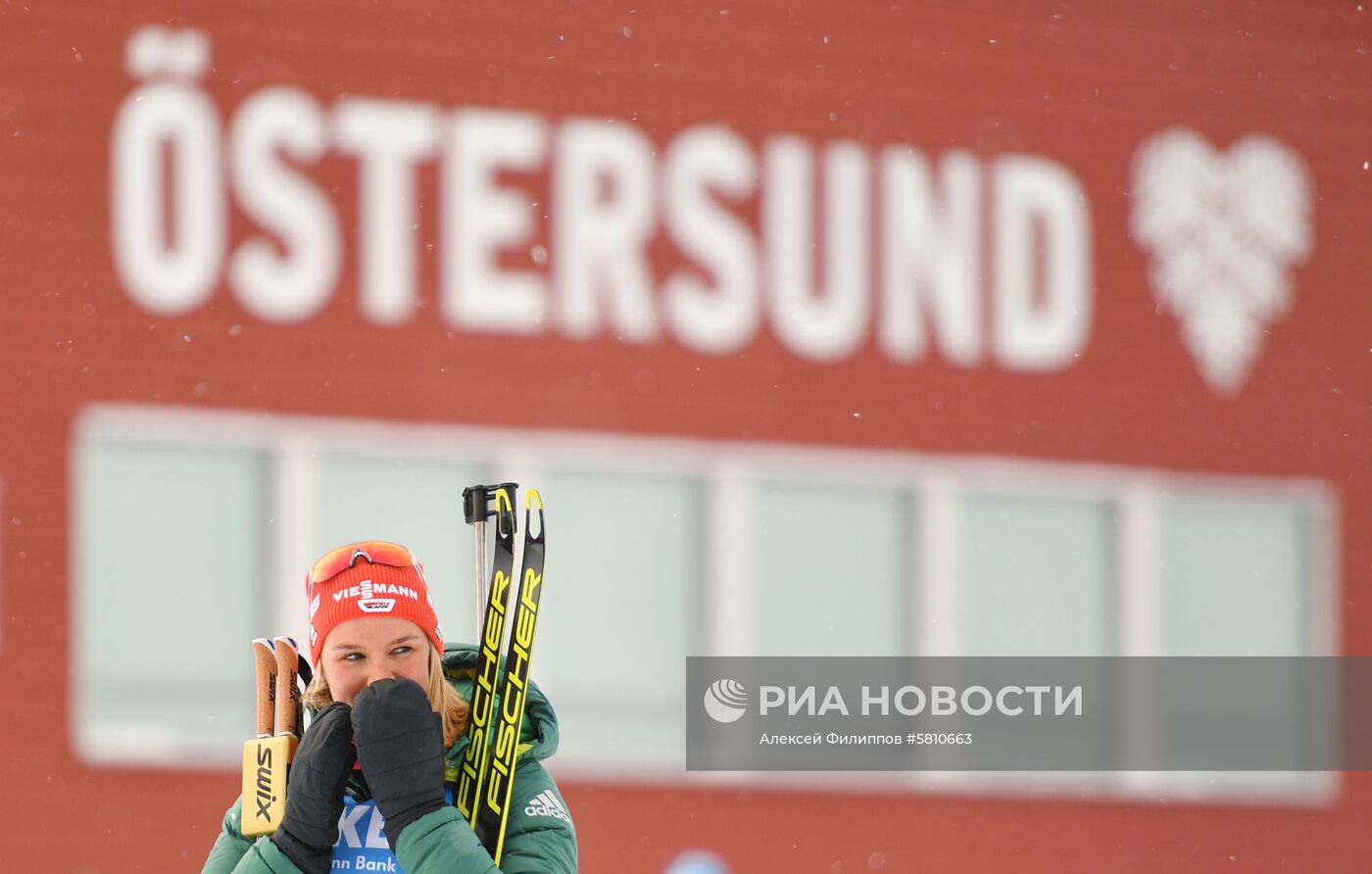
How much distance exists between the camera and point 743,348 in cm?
1186

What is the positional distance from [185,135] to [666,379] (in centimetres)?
277

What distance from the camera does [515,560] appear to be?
4.07 meters

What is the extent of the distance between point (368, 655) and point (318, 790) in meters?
0.25

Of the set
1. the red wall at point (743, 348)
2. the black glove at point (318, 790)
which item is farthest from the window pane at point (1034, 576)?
the black glove at point (318, 790)

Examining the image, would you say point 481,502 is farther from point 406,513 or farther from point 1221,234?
point 1221,234

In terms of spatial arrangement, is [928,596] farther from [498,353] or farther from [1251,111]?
[1251,111]

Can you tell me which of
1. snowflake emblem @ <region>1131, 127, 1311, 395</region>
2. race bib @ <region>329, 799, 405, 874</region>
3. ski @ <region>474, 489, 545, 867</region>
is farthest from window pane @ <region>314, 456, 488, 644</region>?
race bib @ <region>329, 799, 405, 874</region>

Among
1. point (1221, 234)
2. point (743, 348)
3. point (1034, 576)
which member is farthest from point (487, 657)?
point (1221, 234)

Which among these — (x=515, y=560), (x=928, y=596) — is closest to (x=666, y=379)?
(x=928, y=596)

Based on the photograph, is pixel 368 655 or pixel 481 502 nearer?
pixel 368 655

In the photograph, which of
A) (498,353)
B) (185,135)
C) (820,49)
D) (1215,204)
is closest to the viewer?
(185,135)

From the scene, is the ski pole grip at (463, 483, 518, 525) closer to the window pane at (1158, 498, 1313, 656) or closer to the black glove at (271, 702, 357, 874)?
the black glove at (271, 702, 357, 874)

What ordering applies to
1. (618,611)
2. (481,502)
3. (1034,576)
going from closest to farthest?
1. (481,502)
2. (618,611)
3. (1034,576)

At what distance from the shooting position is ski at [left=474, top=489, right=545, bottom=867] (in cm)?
354
